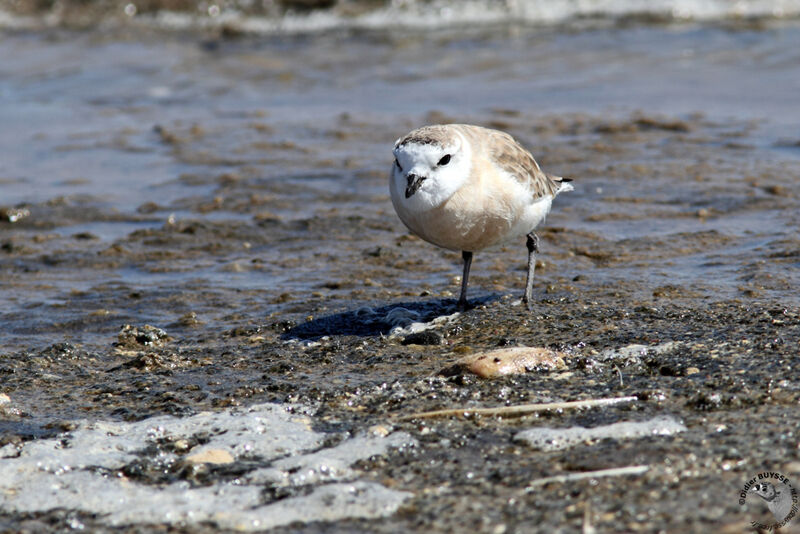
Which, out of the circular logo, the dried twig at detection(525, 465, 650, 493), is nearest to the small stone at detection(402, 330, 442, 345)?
the dried twig at detection(525, 465, 650, 493)

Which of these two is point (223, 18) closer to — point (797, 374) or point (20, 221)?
point (20, 221)

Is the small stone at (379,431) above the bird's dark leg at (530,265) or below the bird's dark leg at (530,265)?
below

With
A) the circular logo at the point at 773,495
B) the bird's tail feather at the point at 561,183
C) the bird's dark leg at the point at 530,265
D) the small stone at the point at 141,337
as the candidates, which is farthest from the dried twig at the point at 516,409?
the bird's tail feather at the point at 561,183

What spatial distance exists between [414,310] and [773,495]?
299cm

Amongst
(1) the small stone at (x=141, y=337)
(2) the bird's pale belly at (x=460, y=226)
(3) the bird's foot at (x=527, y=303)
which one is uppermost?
(2) the bird's pale belly at (x=460, y=226)

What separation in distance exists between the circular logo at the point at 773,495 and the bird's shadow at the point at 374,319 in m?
2.59

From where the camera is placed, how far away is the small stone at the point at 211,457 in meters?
3.83

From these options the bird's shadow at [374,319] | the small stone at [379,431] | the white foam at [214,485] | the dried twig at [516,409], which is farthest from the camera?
the bird's shadow at [374,319]

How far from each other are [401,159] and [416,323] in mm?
953

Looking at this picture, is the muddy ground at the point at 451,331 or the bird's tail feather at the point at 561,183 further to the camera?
the bird's tail feather at the point at 561,183

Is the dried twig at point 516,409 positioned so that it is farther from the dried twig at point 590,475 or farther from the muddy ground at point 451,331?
the dried twig at point 590,475

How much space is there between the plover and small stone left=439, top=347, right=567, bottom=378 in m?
0.94

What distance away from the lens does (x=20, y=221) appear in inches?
327

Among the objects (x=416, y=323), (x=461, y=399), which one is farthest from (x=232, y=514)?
(x=416, y=323)
